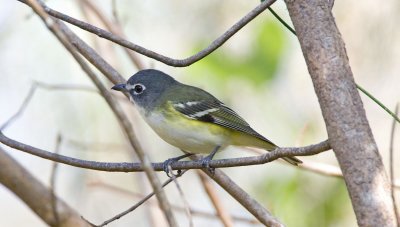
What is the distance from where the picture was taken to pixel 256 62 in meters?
4.09

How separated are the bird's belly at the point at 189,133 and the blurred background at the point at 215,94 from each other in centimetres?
26

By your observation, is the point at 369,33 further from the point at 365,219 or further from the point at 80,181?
the point at 365,219

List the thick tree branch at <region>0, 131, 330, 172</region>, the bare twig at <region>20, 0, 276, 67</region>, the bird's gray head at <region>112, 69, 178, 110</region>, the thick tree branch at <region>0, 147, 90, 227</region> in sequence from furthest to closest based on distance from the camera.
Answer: the bird's gray head at <region>112, 69, 178, 110</region> < the thick tree branch at <region>0, 147, 90, 227</region> < the bare twig at <region>20, 0, 276, 67</region> < the thick tree branch at <region>0, 131, 330, 172</region>

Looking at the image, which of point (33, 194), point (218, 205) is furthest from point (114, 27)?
point (33, 194)

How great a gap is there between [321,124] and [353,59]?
1.82 feet

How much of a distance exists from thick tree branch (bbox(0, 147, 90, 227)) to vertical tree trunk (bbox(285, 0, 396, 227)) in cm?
134

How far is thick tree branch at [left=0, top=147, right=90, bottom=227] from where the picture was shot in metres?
2.73

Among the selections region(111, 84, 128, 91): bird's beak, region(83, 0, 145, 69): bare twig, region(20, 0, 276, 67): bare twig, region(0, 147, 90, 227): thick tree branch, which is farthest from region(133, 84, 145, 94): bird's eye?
region(20, 0, 276, 67): bare twig

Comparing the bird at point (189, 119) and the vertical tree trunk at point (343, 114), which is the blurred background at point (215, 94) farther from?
the vertical tree trunk at point (343, 114)

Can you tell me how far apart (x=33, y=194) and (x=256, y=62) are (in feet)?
5.96

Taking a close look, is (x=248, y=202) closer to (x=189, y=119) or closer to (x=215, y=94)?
(x=189, y=119)

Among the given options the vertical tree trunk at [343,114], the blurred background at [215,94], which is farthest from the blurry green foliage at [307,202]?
the vertical tree trunk at [343,114]

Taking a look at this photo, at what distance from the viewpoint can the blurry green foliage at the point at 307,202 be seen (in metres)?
→ 3.76

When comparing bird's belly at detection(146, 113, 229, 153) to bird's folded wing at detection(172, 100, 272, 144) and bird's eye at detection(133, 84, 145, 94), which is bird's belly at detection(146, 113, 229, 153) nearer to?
bird's folded wing at detection(172, 100, 272, 144)
